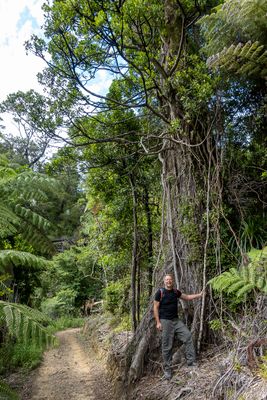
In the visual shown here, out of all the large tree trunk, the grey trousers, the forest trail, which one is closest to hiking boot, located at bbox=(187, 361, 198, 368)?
the grey trousers

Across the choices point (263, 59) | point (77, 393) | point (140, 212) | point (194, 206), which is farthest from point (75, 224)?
point (263, 59)

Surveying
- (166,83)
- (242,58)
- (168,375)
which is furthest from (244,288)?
(166,83)

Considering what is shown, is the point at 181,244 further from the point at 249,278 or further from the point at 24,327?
the point at 24,327

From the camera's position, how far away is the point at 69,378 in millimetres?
7996

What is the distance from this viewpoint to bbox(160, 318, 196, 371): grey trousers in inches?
186

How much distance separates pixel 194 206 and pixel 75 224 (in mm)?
17322

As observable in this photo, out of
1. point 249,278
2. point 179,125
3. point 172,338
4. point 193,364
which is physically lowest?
point 193,364

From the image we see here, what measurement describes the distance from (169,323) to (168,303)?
0.28m

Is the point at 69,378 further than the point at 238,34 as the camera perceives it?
Yes

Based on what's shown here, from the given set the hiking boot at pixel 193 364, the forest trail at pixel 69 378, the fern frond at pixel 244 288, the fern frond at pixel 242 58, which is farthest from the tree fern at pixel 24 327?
the fern frond at pixel 242 58

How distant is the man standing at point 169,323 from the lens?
4.77m

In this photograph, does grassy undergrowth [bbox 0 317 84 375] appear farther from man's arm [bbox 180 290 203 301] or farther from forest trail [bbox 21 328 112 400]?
man's arm [bbox 180 290 203 301]

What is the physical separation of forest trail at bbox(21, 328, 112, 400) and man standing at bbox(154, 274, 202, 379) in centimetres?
202

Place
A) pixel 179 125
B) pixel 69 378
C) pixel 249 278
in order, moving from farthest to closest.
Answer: pixel 69 378 → pixel 179 125 → pixel 249 278
